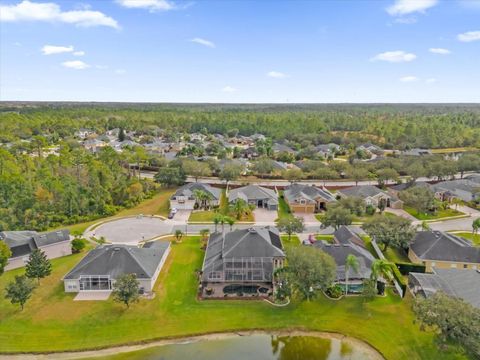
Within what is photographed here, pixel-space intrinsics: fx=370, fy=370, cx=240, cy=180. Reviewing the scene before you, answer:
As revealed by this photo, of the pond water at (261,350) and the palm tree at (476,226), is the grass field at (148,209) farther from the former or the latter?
the palm tree at (476,226)

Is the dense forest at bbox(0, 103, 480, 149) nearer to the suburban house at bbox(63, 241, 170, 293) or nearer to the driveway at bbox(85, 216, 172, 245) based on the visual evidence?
the driveway at bbox(85, 216, 172, 245)

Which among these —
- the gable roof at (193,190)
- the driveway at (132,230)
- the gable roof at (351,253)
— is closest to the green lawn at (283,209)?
the gable roof at (193,190)

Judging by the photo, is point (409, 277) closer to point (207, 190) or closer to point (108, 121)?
point (207, 190)

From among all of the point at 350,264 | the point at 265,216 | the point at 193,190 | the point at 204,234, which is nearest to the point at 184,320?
the point at 350,264

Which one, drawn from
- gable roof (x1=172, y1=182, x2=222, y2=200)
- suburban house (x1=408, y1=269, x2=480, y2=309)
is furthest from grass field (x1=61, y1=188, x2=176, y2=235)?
suburban house (x1=408, y1=269, x2=480, y2=309)

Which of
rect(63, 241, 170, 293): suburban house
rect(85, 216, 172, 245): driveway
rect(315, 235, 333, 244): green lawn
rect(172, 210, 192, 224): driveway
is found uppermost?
rect(63, 241, 170, 293): suburban house

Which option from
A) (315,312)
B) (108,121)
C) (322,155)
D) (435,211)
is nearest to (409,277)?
(315,312)

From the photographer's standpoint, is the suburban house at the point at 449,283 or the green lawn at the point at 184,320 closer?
the green lawn at the point at 184,320
